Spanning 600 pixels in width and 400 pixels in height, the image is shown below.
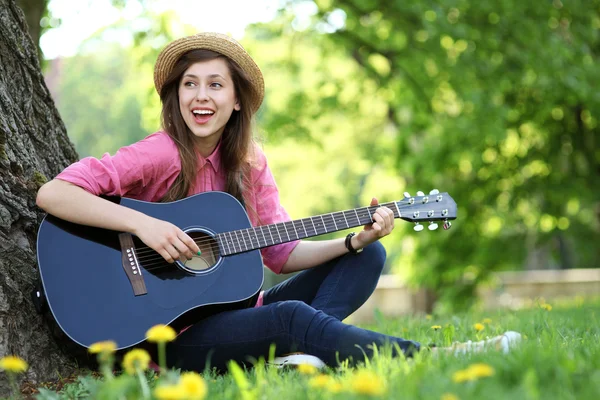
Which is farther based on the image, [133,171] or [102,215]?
[133,171]

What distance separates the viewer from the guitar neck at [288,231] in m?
2.97

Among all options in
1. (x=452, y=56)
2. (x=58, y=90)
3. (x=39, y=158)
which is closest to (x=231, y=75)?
(x=39, y=158)

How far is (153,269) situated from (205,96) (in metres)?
0.88

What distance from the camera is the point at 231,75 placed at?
331cm

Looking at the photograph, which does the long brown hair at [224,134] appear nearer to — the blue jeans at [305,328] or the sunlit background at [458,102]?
the blue jeans at [305,328]

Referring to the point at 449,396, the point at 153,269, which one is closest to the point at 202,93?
the point at 153,269

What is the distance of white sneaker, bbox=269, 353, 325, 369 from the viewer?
2.53m

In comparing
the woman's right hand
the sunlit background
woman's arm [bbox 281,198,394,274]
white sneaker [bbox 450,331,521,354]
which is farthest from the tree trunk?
the sunlit background

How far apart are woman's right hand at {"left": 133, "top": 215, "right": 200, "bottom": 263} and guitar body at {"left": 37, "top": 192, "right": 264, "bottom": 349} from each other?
0.24ft

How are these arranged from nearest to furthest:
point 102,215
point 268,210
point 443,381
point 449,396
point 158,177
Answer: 1. point 449,396
2. point 443,381
3. point 102,215
4. point 158,177
5. point 268,210

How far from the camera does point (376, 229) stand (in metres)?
3.15

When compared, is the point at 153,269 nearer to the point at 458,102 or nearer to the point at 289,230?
the point at 289,230

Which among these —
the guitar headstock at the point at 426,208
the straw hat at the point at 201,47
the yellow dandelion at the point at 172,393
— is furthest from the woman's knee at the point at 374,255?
the yellow dandelion at the point at 172,393

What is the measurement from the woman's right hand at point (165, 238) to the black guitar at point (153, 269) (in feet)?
0.22
